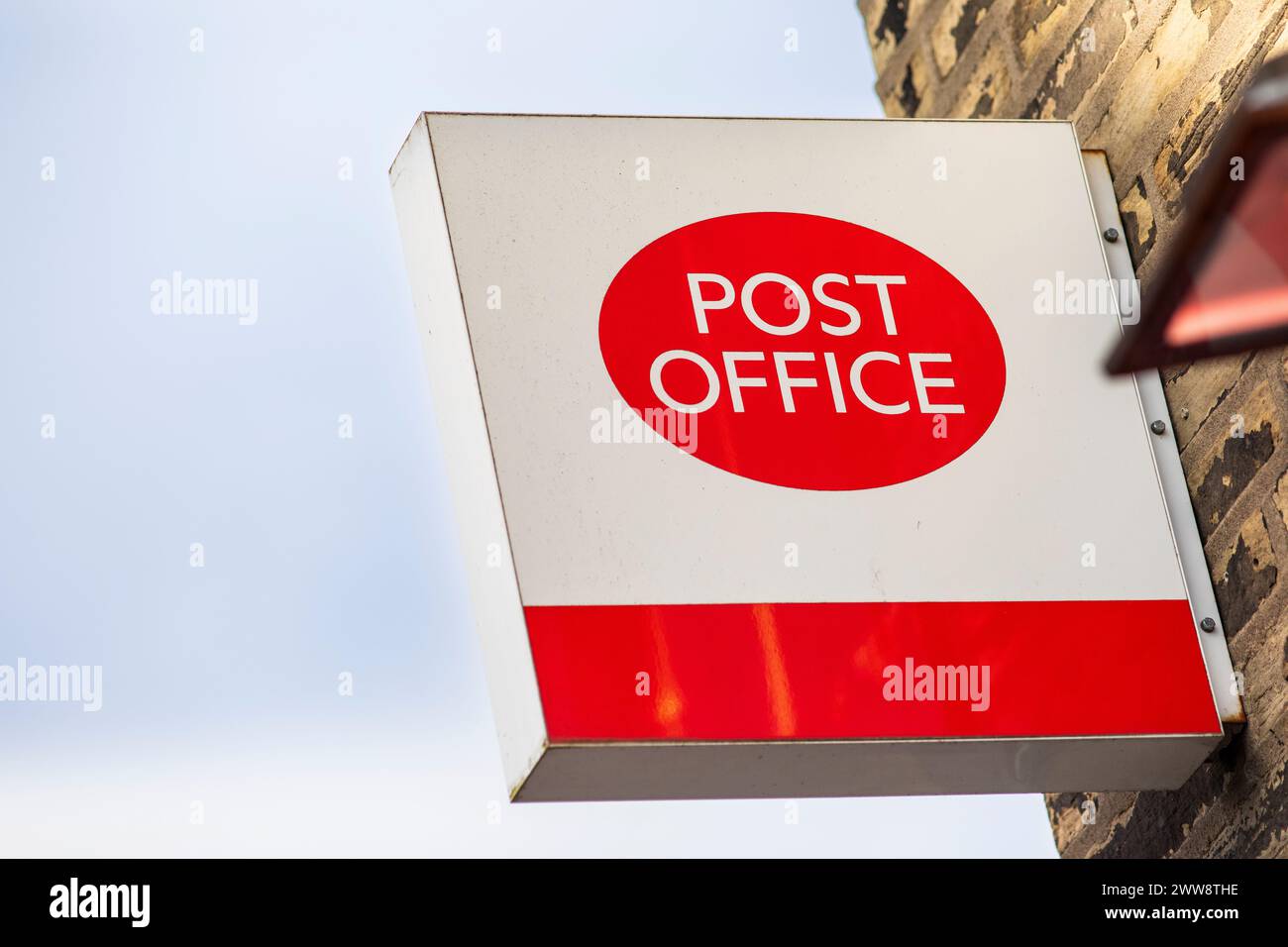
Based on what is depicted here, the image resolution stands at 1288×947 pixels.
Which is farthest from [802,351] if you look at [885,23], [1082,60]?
[885,23]

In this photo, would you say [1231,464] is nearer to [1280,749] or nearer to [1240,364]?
[1240,364]

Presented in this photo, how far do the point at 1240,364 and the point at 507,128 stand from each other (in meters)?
1.42

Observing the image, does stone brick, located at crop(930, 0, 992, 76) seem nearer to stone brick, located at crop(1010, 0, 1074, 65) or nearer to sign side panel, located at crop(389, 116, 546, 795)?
stone brick, located at crop(1010, 0, 1074, 65)

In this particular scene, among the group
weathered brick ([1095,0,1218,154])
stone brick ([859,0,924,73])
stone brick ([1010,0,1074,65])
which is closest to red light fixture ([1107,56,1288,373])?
weathered brick ([1095,0,1218,154])

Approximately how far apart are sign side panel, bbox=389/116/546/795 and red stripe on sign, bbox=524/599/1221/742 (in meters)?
0.08

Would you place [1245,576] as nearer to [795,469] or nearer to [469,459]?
[795,469]

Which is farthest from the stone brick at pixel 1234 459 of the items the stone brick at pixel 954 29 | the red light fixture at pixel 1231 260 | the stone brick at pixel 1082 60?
the red light fixture at pixel 1231 260

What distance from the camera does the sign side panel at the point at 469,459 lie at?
2.68 m

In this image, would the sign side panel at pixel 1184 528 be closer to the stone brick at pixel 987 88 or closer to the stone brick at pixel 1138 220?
the stone brick at pixel 1138 220

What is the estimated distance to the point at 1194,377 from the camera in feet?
11.0

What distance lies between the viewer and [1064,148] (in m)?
3.52

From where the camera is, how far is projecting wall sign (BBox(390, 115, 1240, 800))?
272 cm

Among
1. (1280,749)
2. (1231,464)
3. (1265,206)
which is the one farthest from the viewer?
(1231,464)
